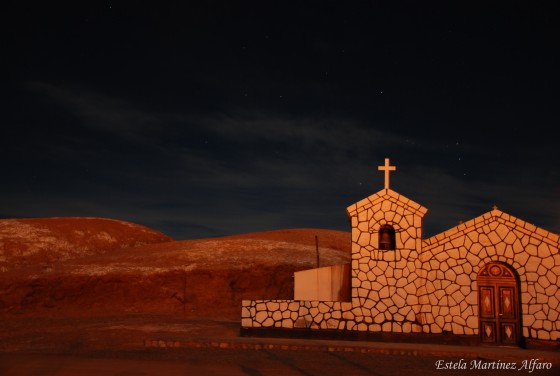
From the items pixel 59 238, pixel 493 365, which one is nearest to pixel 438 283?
pixel 493 365

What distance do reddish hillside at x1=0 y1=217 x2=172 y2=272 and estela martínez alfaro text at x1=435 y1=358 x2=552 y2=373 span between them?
2998cm

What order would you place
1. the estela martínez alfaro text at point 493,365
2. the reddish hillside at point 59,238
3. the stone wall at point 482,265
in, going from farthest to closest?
the reddish hillside at point 59,238 → the stone wall at point 482,265 → the estela martínez alfaro text at point 493,365

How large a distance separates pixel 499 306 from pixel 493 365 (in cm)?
340

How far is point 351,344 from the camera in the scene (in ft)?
49.7

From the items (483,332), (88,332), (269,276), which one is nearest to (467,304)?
(483,332)

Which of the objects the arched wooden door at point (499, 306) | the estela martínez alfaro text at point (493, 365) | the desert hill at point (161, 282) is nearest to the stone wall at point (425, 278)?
the arched wooden door at point (499, 306)

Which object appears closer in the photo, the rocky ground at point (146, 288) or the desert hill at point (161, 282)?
the rocky ground at point (146, 288)

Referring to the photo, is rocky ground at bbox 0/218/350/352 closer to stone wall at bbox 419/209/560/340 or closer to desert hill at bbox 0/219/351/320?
desert hill at bbox 0/219/351/320

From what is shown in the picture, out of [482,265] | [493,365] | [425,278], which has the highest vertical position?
[482,265]

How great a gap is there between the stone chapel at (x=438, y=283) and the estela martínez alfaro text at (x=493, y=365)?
230 cm

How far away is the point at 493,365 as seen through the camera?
1275 cm

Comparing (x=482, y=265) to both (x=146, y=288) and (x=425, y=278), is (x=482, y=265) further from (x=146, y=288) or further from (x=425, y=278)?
(x=146, y=288)

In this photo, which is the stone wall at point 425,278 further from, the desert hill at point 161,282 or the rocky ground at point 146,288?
the desert hill at point 161,282

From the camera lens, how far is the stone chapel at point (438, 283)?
51.0 ft
